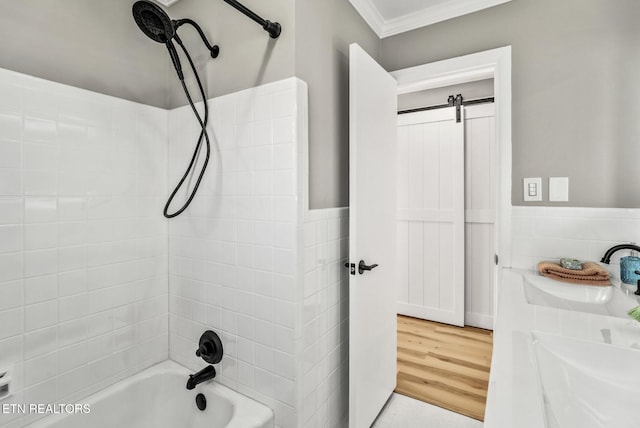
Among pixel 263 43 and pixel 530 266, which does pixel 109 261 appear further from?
pixel 530 266

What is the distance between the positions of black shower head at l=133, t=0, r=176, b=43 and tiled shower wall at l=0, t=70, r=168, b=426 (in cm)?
48

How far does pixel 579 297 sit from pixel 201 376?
5.66 feet

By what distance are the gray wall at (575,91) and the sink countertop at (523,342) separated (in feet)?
2.62

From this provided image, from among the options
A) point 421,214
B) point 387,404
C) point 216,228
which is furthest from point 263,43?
point 421,214

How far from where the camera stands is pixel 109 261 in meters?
1.51

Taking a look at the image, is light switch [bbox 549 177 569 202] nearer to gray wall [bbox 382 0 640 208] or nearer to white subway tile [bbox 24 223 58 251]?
gray wall [bbox 382 0 640 208]

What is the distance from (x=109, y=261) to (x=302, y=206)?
0.99 metres

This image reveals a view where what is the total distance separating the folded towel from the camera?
140cm

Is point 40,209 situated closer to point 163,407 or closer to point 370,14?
point 163,407

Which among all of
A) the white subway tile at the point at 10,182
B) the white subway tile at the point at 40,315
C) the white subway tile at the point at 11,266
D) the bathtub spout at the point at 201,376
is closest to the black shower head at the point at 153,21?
the white subway tile at the point at 10,182

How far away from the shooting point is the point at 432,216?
3.21m

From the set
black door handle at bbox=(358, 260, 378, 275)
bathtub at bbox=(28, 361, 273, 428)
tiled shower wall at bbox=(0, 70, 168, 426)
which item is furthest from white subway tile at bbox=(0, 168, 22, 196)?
black door handle at bbox=(358, 260, 378, 275)

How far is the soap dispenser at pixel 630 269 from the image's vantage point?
1.34 m

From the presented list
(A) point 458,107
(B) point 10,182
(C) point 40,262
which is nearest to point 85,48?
(B) point 10,182
